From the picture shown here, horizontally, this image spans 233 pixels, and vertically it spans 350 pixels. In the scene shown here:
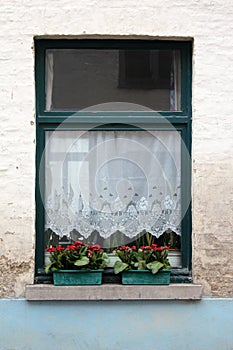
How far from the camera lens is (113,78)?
25.0ft

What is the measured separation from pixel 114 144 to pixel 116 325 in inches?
68.7

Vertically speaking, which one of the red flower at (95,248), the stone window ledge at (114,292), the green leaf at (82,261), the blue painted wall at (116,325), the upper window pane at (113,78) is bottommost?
the blue painted wall at (116,325)

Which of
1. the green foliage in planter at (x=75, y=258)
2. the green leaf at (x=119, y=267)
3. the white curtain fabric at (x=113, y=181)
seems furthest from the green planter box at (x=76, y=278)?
the white curtain fabric at (x=113, y=181)

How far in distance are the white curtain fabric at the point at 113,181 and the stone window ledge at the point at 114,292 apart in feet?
1.84

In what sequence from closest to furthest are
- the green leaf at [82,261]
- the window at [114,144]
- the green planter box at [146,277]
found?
1. the green leaf at [82,261]
2. the green planter box at [146,277]
3. the window at [114,144]

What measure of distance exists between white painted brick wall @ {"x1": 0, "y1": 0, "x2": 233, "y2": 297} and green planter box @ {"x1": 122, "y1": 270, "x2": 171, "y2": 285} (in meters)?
0.30

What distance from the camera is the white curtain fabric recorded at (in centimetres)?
757

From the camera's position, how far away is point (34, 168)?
7395 millimetres

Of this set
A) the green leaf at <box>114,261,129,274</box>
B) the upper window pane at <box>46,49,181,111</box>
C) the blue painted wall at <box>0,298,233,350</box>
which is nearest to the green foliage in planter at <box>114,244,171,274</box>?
the green leaf at <box>114,261,129,274</box>

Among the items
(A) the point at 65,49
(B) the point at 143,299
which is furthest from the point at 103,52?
(B) the point at 143,299

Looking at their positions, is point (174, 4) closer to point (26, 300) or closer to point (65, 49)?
point (65, 49)

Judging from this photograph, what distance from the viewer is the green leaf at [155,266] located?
23.7 ft

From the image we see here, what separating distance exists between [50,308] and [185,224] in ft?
5.00

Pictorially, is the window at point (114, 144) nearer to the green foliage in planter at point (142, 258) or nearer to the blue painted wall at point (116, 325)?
the green foliage in planter at point (142, 258)
